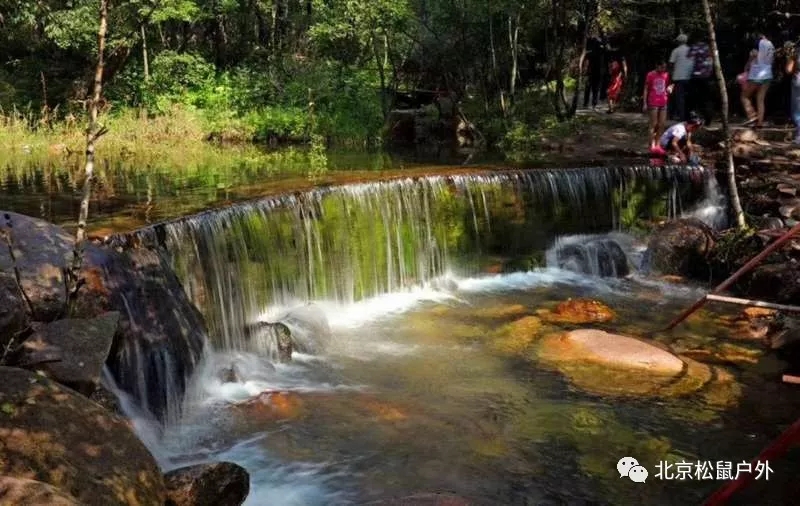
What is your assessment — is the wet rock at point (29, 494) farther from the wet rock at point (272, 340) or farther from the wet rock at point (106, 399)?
the wet rock at point (272, 340)

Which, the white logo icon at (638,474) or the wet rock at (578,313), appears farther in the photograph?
the wet rock at (578,313)

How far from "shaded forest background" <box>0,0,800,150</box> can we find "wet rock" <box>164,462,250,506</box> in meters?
13.6

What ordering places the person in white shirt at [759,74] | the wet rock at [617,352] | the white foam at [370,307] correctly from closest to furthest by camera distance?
the wet rock at [617,352] < the white foam at [370,307] < the person in white shirt at [759,74]

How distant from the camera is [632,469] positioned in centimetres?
536

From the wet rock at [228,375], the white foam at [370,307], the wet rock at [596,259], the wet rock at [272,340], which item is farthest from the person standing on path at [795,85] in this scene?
the wet rock at [228,375]

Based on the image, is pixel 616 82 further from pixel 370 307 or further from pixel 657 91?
pixel 370 307

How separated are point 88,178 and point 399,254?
5.70m

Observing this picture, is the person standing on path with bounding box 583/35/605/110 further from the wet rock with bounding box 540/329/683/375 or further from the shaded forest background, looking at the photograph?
the wet rock with bounding box 540/329/683/375

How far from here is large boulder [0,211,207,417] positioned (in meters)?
5.32

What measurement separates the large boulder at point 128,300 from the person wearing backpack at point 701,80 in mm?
11534

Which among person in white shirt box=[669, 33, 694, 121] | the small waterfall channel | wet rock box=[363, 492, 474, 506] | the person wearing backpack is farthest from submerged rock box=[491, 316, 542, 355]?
the person wearing backpack

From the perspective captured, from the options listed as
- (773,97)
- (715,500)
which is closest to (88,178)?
(715,500)

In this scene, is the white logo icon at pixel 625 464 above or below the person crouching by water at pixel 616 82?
below

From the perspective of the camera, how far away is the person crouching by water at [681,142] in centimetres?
1252
